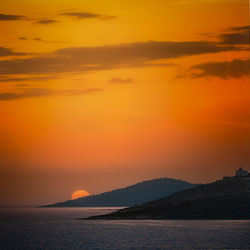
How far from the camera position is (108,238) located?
491 feet

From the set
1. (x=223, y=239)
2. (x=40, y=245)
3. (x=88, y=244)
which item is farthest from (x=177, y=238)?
(x=40, y=245)

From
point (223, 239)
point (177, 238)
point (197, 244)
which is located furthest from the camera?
point (177, 238)

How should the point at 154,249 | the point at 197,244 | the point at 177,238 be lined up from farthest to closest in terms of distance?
the point at 177,238 → the point at 197,244 → the point at 154,249

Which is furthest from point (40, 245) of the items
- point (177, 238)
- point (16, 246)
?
point (177, 238)

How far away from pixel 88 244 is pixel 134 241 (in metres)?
11.2

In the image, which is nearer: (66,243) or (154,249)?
(154,249)

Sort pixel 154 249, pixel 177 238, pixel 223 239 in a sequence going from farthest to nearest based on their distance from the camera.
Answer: pixel 177 238, pixel 223 239, pixel 154 249

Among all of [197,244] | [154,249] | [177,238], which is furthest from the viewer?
[177,238]

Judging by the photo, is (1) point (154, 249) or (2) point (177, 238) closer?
(1) point (154, 249)

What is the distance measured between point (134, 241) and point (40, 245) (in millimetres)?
22240

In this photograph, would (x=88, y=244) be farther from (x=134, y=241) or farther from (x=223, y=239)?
(x=223, y=239)

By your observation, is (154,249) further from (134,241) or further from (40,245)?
(40,245)

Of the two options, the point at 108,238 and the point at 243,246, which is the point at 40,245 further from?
the point at 243,246

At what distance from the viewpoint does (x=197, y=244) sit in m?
129
